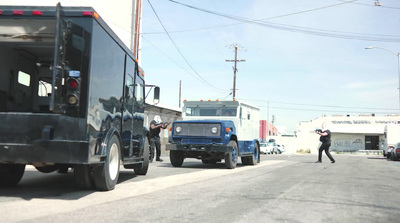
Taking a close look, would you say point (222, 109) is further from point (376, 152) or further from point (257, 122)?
point (376, 152)

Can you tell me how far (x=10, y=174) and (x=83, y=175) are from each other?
1.78 meters

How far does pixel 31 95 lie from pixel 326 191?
643cm

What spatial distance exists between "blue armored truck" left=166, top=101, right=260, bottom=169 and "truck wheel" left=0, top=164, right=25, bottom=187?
5890mm

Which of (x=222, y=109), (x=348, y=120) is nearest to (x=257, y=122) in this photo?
(x=222, y=109)

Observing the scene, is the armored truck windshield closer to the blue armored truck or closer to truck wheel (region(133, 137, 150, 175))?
the blue armored truck

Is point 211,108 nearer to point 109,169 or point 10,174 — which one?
point 109,169

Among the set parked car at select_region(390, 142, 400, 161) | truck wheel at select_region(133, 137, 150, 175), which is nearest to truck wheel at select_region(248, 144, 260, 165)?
truck wheel at select_region(133, 137, 150, 175)

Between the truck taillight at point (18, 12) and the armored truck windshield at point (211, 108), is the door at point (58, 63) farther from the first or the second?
the armored truck windshield at point (211, 108)

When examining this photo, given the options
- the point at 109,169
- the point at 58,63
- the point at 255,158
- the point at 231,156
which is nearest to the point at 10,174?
the point at 109,169

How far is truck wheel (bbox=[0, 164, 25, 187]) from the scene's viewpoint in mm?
7197

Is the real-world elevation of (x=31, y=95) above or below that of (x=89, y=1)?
below

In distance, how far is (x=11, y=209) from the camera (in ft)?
17.1

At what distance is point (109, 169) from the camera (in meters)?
6.81

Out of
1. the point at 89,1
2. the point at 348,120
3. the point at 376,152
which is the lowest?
the point at 376,152
